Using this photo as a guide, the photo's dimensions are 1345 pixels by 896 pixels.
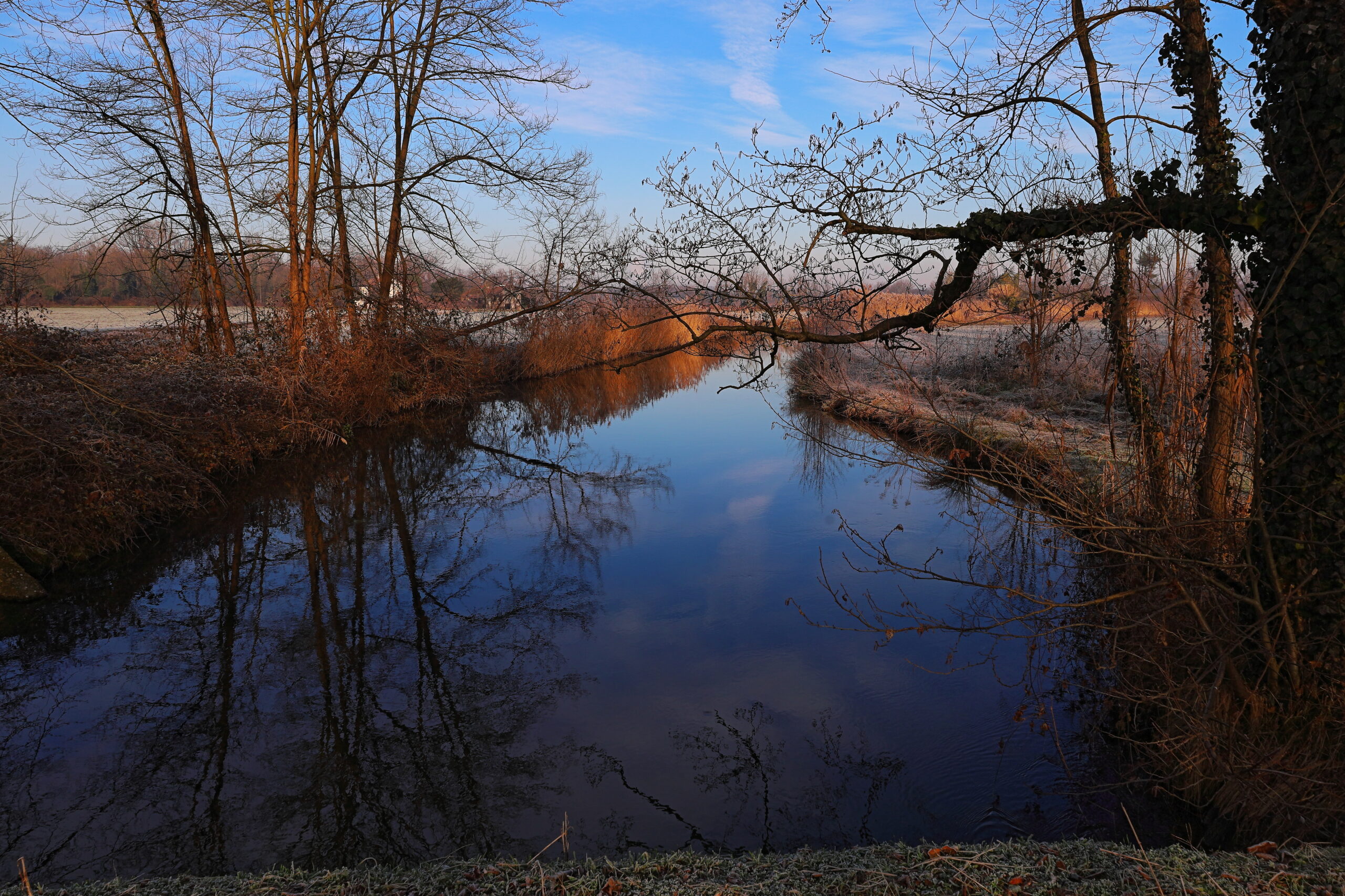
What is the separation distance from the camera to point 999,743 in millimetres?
5410

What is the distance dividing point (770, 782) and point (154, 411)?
→ 6.44m

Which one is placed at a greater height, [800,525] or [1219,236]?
[1219,236]

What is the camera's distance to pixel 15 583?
7.64m

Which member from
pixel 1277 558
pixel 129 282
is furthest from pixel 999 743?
pixel 129 282

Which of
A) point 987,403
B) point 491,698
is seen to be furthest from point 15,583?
point 987,403

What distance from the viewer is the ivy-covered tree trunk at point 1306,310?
3922mm

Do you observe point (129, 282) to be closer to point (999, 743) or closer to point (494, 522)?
point (494, 522)

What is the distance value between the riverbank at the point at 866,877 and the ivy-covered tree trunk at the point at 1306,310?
1456 mm

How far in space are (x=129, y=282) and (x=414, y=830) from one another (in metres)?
28.1

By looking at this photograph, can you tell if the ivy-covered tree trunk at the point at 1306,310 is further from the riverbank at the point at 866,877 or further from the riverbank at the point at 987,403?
the riverbank at the point at 866,877

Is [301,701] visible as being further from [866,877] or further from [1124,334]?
[1124,334]

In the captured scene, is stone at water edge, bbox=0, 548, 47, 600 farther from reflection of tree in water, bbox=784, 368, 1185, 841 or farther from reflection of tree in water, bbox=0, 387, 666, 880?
reflection of tree in water, bbox=784, 368, 1185, 841

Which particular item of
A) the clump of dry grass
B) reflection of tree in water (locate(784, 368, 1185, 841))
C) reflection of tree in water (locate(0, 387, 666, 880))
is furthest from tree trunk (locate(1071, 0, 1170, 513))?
reflection of tree in water (locate(0, 387, 666, 880))

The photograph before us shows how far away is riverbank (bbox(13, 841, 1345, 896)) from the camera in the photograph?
115 inches
